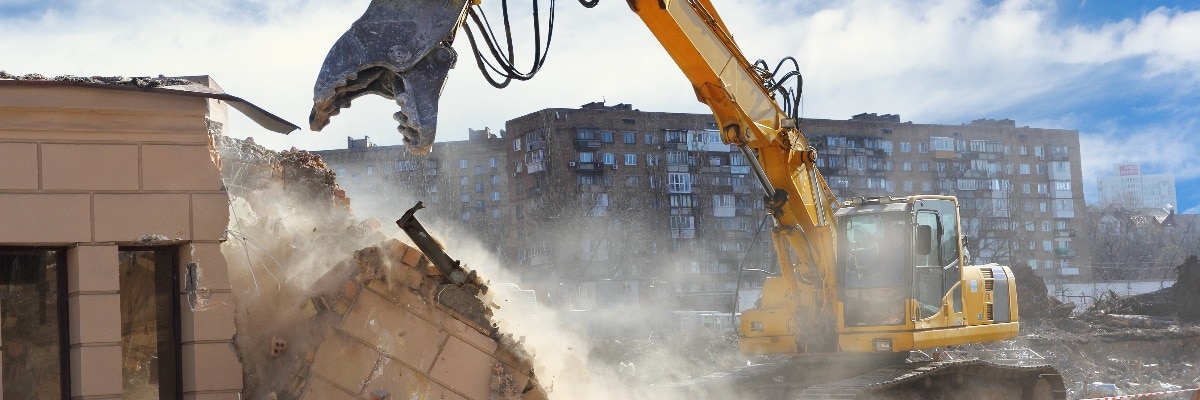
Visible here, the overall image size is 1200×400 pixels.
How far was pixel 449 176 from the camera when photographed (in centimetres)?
8269

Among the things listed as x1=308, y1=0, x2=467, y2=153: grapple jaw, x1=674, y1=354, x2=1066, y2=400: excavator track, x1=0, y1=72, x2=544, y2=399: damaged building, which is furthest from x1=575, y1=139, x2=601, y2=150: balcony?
x1=308, y1=0, x2=467, y2=153: grapple jaw

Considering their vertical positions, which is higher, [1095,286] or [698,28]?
[698,28]

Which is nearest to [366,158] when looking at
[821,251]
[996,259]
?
[996,259]

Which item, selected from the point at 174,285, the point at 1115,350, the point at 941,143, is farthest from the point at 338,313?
the point at 941,143

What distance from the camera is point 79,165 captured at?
805 centimetres

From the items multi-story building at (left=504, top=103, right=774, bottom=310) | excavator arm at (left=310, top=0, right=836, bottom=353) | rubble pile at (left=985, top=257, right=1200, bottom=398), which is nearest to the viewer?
excavator arm at (left=310, top=0, right=836, bottom=353)

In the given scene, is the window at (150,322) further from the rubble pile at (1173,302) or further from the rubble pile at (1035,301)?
the rubble pile at (1173,302)

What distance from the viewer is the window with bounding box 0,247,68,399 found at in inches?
316

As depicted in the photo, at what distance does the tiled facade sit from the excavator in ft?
15.7

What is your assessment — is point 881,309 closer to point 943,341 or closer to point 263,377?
point 943,341

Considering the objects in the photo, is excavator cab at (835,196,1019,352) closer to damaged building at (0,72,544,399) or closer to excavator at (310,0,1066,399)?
excavator at (310,0,1066,399)

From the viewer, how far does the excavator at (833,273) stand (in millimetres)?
12438

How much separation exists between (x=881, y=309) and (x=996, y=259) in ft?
228

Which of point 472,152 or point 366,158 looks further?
point 472,152
